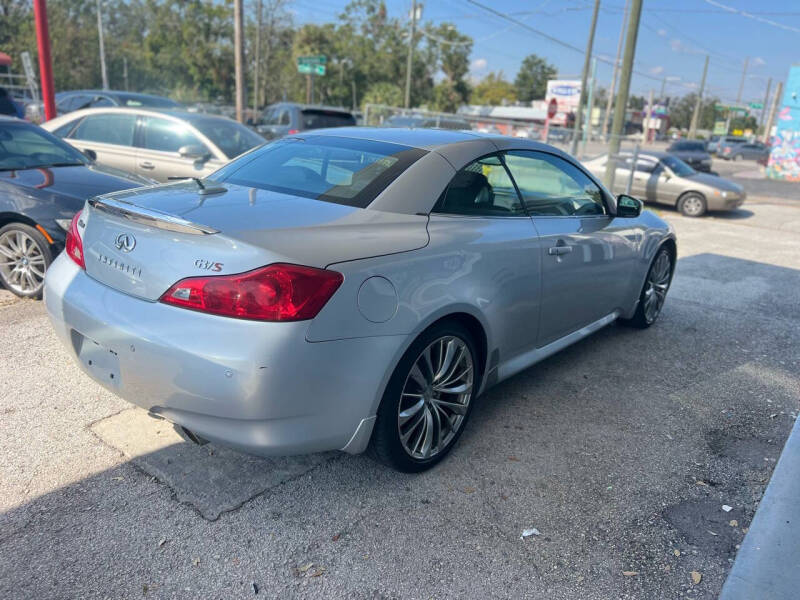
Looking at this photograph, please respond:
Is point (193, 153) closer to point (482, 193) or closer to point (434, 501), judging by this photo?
point (482, 193)

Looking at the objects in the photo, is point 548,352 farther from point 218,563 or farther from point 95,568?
point 95,568

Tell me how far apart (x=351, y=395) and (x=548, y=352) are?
5.92 feet

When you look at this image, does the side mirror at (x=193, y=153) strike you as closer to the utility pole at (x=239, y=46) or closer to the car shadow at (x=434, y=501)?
the car shadow at (x=434, y=501)

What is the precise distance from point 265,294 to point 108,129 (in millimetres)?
7143

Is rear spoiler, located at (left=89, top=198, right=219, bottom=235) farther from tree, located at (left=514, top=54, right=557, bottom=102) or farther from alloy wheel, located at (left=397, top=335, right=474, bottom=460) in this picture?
tree, located at (left=514, top=54, right=557, bottom=102)

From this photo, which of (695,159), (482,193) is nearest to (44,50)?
(482,193)

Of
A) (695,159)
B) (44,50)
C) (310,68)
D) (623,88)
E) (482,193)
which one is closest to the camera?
(482,193)

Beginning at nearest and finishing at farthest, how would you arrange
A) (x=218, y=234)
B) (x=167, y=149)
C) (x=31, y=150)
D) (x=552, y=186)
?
(x=218, y=234) → (x=552, y=186) → (x=31, y=150) → (x=167, y=149)

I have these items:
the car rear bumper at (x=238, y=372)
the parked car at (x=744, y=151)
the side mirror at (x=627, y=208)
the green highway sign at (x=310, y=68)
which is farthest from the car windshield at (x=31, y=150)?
the parked car at (x=744, y=151)

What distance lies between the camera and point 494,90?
104 m

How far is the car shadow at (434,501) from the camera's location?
7.84 ft

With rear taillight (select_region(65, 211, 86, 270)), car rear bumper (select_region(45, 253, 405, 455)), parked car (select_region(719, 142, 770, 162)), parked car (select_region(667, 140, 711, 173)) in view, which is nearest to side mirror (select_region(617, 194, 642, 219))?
car rear bumper (select_region(45, 253, 405, 455))

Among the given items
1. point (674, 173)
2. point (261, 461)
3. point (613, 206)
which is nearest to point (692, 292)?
point (613, 206)

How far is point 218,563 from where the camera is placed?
2393 millimetres
